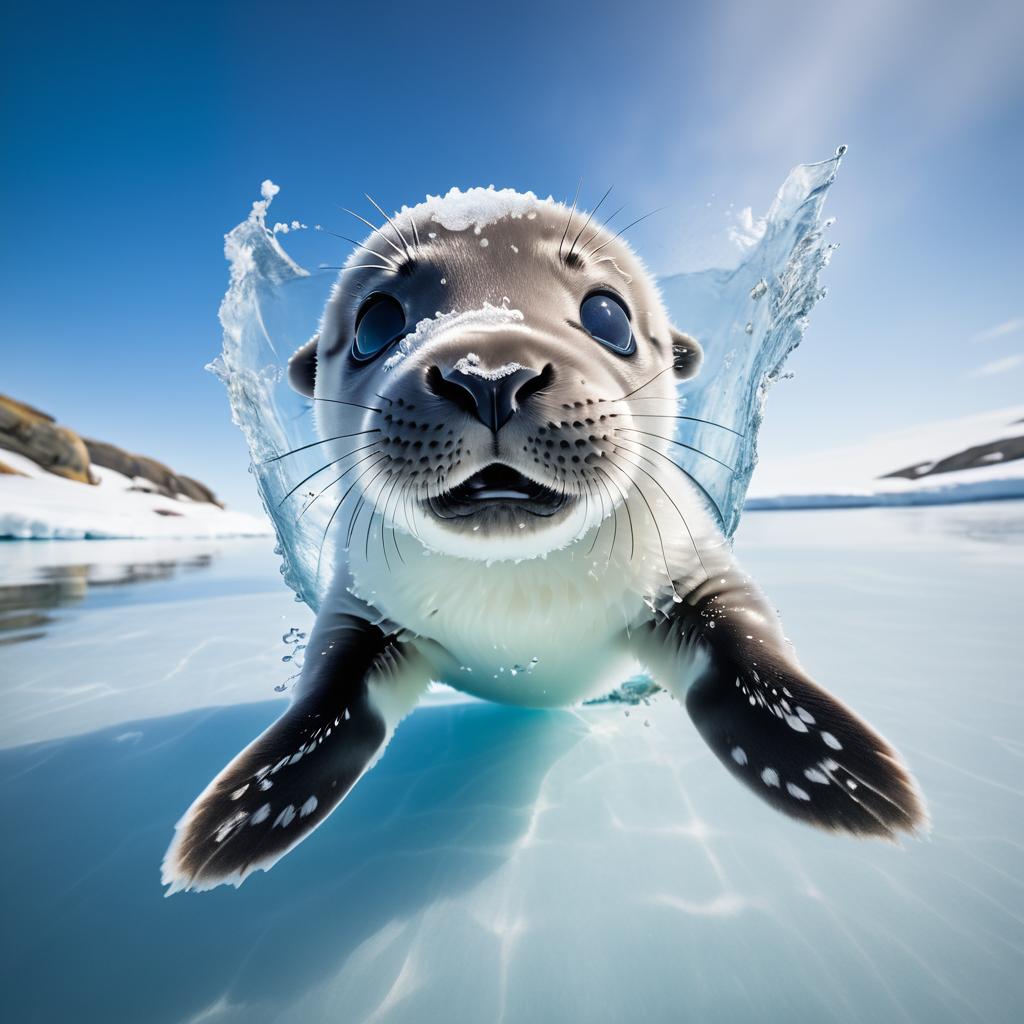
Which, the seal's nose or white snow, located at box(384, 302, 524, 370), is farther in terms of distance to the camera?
white snow, located at box(384, 302, 524, 370)

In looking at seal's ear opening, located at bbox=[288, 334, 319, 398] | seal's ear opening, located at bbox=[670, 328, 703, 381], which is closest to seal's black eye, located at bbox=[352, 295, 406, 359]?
seal's ear opening, located at bbox=[288, 334, 319, 398]

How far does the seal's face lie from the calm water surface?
0.76m

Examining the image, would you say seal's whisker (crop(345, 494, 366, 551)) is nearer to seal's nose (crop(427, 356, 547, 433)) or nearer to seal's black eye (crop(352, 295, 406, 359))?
seal's black eye (crop(352, 295, 406, 359))

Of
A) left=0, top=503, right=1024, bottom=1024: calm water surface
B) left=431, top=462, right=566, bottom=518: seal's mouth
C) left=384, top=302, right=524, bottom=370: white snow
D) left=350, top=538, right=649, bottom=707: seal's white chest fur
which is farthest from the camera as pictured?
left=350, top=538, right=649, bottom=707: seal's white chest fur

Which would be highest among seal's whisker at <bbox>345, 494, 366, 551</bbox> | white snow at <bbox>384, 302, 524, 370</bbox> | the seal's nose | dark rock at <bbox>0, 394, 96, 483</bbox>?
dark rock at <bbox>0, 394, 96, 483</bbox>

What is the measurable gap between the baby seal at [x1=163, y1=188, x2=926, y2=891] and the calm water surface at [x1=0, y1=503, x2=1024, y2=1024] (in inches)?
6.4

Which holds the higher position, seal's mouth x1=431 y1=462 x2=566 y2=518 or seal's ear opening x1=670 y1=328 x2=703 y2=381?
seal's ear opening x1=670 y1=328 x2=703 y2=381

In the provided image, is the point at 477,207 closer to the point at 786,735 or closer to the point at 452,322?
the point at 452,322

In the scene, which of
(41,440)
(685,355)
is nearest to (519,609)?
(685,355)

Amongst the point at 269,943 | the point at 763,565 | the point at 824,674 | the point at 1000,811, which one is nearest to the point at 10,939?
the point at 269,943

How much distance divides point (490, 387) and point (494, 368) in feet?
0.15

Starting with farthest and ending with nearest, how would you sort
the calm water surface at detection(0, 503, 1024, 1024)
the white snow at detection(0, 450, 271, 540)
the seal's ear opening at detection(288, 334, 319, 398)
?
the white snow at detection(0, 450, 271, 540) → the seal's ear opening at detection(288, 334, 319, 398) → the calm water surface at detection(0, 503, 1024, 1024)

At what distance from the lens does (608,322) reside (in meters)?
1.80

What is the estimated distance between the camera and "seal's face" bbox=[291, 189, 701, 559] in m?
1.22
